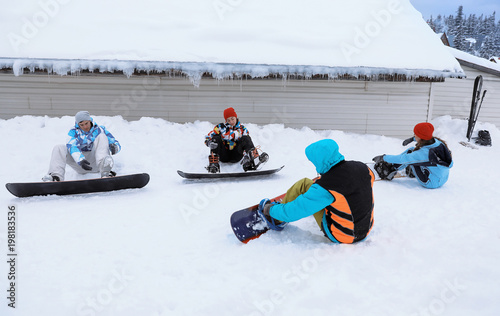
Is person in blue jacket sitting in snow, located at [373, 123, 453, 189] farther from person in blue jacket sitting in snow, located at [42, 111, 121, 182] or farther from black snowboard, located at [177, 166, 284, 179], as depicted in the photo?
person in blue jacket sitting in snow, located at [42, 111, 121, 182]

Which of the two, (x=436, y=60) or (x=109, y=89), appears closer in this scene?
(x=109, y=89)

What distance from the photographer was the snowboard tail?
125 inches

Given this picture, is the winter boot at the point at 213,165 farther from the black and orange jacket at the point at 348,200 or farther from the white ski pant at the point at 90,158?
the black and orange jacket at the point at 348,200

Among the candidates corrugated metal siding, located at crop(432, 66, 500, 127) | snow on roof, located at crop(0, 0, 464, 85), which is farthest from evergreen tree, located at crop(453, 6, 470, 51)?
snow on roof, located at crop(0, 0, 464, 85)

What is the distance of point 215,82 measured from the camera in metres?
8.27

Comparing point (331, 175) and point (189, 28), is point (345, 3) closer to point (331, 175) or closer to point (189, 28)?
point (189, 28)

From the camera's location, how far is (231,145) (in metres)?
6.28

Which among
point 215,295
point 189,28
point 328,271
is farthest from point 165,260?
point 189,28

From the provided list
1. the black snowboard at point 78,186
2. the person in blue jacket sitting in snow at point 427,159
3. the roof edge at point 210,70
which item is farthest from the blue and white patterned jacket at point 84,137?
the person in blue jacket sitting in snow at point 427,159

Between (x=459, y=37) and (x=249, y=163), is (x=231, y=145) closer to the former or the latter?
(x=249, y=163)

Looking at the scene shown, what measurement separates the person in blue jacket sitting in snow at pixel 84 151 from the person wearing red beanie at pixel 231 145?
67.4 inches

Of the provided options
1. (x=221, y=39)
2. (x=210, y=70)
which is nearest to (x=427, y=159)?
(x=210, y=70)

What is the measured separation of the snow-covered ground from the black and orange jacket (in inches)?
7.3

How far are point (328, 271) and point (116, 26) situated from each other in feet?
29.3
